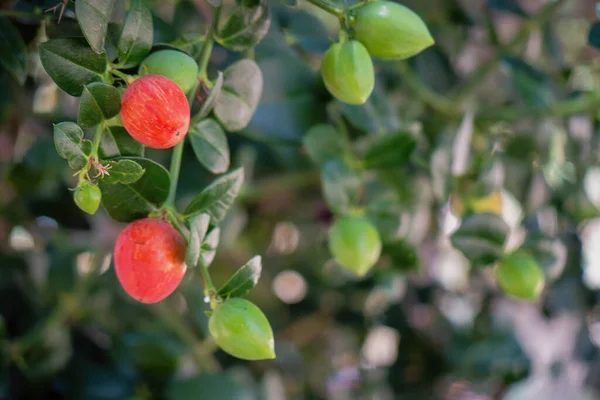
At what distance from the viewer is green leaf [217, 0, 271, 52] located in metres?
0.34

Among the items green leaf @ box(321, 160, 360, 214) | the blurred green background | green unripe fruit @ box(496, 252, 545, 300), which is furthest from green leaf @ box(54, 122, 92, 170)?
green unripe fruit @ box(496, 252, 545, 300)

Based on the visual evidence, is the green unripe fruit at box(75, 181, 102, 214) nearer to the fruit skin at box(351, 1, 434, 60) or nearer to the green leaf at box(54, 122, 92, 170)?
the green leaf at box(54, 122, 92, 170)

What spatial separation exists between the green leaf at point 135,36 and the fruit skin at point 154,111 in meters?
0.02

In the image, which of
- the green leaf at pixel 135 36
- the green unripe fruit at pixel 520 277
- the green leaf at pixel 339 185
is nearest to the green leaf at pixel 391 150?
the green leaf at pixel 339 185

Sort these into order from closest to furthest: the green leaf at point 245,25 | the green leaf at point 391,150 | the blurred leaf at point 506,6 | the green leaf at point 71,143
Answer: the green leaf at point 71,143 → the green leaf at point 245,25 → the green leaf at point 391,150 → the blurred leaf at point 506,6

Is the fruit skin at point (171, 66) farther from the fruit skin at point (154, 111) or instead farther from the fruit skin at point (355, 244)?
the fruit skin at point (355, 244)

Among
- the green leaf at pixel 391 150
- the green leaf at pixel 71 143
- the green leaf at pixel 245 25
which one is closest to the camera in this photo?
the green leaf at pixel 71 143

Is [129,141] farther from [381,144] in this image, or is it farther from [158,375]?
[158,375]

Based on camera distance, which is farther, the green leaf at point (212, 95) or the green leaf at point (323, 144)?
the green leaf at point (323, 144)

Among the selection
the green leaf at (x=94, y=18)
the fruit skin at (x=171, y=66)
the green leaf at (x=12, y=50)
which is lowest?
the green leaf at (x=12, y=50)

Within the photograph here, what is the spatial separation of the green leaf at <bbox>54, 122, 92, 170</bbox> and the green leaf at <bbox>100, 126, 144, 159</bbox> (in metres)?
0.02

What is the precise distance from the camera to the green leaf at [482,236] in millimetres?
455

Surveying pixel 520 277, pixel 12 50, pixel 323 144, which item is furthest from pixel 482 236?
pixel 12 50

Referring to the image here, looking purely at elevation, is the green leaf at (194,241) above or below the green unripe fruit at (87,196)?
below
